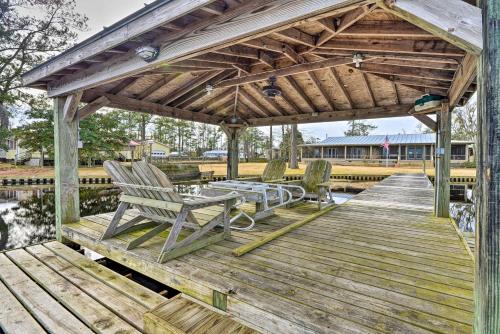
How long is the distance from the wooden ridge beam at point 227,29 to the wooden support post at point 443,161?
12.0 feet

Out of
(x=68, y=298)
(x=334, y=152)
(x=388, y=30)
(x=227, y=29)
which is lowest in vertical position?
(x=68, y=298)

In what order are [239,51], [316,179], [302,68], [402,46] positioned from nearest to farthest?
[402,46] → [239,51] → [302,68] → [316,179]

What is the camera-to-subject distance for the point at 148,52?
2.40 m

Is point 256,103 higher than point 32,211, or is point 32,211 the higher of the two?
point 256,103

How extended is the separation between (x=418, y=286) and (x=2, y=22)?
15316 millimetres

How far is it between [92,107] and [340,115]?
518cm

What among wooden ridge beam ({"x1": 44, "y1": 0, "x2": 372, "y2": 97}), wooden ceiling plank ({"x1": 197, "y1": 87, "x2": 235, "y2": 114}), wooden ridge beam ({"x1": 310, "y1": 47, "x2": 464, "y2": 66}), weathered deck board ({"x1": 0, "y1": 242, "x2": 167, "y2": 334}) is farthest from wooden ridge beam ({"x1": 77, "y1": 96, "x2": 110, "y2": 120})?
wooden ridge beam ({"x1": 310, "y1": 47, "x2": 464, "y2": 66})

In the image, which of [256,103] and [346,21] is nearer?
[346,21]

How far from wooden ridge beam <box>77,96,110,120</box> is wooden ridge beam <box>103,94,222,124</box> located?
0.08 meters

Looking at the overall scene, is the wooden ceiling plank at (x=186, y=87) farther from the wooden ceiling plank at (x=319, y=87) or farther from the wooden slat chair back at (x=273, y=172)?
the wooden slat chair back at (x=273, y=172)

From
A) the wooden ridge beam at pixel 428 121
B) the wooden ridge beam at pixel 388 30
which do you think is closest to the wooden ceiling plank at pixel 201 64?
the wooden ridge beam at pixel 388 30

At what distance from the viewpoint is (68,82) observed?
3500 mm

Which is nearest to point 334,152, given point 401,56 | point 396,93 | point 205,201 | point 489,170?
point 396,93

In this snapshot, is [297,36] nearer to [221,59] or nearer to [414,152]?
[221,59]
